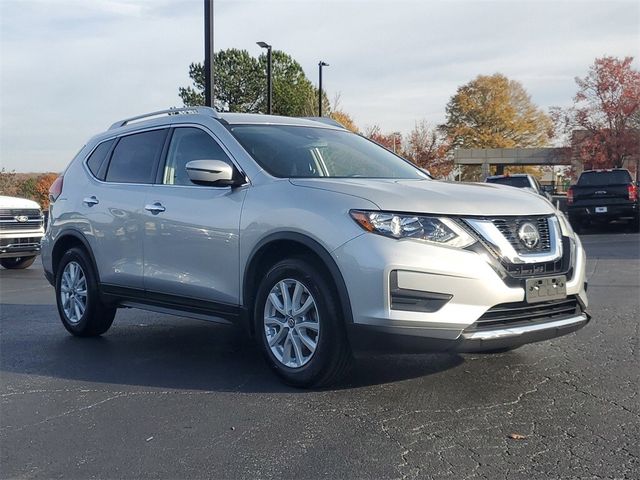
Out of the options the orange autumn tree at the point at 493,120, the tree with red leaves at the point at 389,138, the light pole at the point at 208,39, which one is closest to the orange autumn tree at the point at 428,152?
the tree with red leaves at the point at 389,138

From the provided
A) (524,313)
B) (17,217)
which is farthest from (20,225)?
(524,313)

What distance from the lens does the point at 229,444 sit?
3.72 m

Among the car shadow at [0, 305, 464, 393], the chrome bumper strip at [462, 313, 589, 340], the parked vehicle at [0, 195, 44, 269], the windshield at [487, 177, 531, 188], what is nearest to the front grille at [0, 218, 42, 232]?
the parked vehicle at [0, 195, 44, 269]

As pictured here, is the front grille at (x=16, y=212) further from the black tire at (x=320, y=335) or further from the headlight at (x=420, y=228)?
the headlight at (x=420, y=228)

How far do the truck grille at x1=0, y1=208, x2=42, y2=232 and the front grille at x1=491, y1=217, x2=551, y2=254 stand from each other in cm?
1096

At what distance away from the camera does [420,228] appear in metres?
4.23

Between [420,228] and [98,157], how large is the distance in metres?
3.74

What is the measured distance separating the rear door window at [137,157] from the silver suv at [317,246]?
0.06ft

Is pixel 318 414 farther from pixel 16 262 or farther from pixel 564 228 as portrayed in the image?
pixel 16 262

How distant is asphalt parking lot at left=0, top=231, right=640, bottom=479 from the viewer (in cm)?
344

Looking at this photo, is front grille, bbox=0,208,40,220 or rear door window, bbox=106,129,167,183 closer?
rear door window, bbox=106,129,167,183

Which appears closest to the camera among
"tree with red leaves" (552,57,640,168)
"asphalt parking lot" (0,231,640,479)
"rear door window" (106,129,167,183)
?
"asphalt parking lot" (0,231,640,479)

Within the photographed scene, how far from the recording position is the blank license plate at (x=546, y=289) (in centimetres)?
434

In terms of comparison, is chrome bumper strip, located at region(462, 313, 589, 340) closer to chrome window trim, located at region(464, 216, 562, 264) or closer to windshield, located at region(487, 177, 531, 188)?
chrome window trim, located at region(464, 216, 562, 264)
